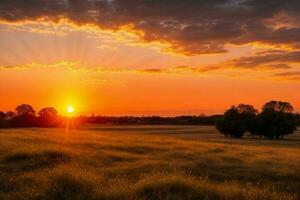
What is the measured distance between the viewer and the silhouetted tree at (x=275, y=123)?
98.5 m

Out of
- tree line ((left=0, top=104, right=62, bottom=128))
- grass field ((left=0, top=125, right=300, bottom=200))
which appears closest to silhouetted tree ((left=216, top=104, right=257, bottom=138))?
tree line ((left=0, top=104, right=62, bottom=128))

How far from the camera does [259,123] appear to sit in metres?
102

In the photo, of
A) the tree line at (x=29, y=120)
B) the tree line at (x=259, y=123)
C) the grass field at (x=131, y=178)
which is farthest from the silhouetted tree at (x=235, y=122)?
the grass field at (x=131, y=178)

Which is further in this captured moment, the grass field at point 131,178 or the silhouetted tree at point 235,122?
the silhouetted tree at point 235,122

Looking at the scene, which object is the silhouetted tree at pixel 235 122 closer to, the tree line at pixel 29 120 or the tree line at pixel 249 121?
the tree line at pixel 249 121

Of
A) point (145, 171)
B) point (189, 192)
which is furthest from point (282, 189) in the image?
point (145, 171)

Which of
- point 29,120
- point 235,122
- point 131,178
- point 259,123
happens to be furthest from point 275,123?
point 131,178

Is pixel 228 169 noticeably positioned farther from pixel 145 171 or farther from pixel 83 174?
pixel 83 174

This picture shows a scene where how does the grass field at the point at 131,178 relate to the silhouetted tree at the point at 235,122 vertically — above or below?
below

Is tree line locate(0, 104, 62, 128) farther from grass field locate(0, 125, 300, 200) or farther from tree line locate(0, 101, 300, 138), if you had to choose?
grass field locate(0, 125, 300, 200)

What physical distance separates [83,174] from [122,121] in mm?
153850

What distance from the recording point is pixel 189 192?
13.6 m

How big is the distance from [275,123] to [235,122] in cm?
897

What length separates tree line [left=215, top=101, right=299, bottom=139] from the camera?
9894 centimetres
